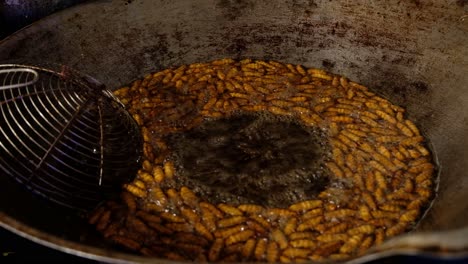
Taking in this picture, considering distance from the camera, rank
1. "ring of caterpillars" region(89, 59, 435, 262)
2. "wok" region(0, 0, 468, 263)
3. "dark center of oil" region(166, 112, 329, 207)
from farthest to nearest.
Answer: "wok" region(0, 0, 468, 263), "dark center of oil" region(166, 112, 329, 207), "ring of caterpillars" region(89, 59, 435, 262)

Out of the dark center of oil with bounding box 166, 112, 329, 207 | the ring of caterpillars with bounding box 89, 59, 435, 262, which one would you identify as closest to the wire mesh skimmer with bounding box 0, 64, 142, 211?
the ring of caterpillars with bounding box 89, 59, 435, 262

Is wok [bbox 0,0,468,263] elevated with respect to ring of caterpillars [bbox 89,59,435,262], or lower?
elevated

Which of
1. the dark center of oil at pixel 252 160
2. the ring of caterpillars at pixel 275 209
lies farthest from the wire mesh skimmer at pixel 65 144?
the dark center of oil at pixel 252 160

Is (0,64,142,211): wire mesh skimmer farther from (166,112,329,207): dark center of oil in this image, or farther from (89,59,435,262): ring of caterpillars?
(166,112,329,207): dark center of oil

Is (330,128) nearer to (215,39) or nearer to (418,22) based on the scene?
(418,22)

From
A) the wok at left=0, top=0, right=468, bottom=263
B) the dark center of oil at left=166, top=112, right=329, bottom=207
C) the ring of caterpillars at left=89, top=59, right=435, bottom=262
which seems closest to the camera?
the ring of caterpillars at left=89, top=59, right=435, bottom=262

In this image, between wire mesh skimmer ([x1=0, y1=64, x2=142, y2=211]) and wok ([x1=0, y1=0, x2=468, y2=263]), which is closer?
wire mesh skimmer ([x1=0, y1=64, x2=142, y2=211])
